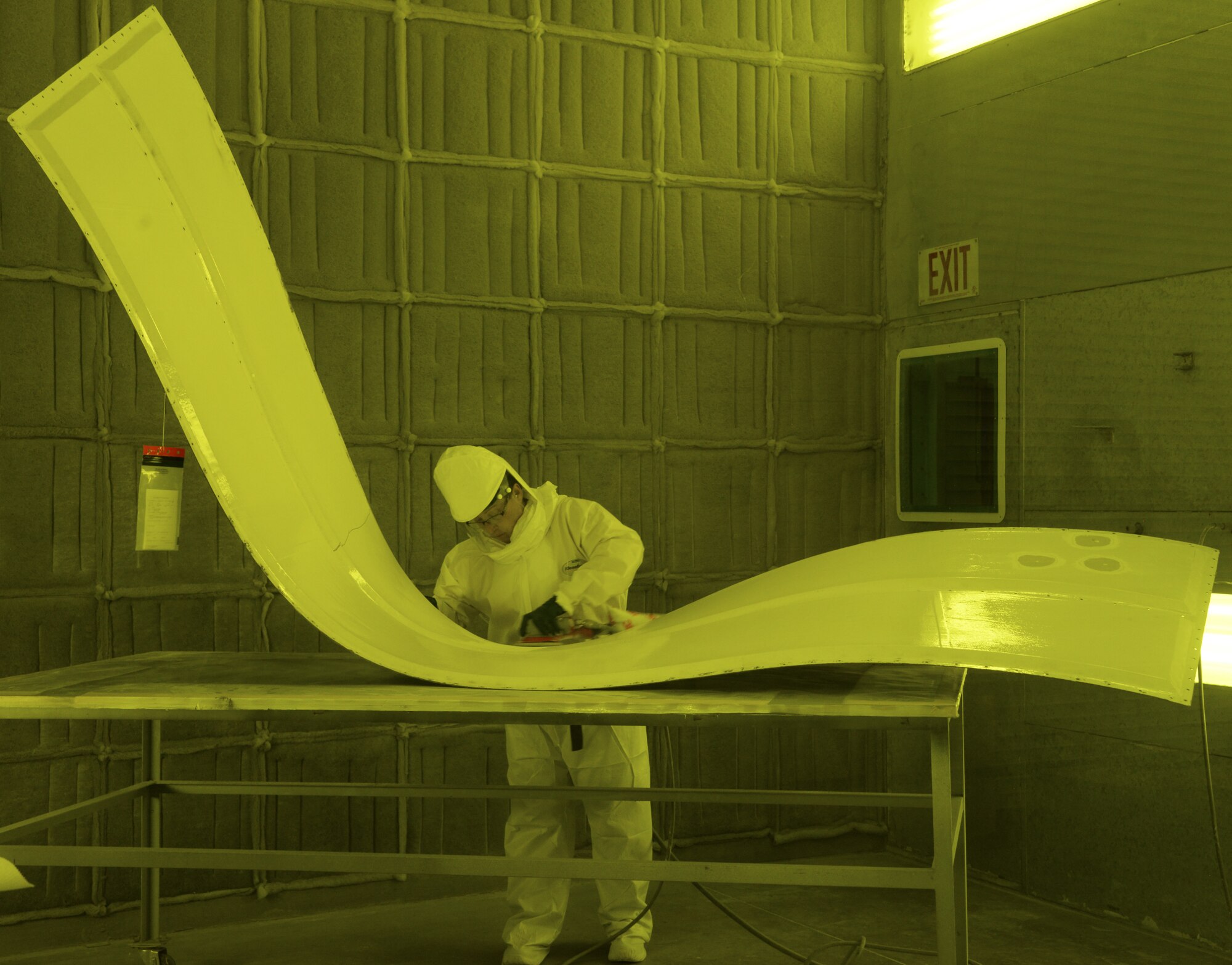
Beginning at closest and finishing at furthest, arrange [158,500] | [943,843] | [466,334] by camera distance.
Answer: [943,843] < [158,500] < [466,334]

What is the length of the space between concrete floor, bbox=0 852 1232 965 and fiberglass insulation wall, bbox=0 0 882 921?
0.16m

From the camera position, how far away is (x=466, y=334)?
3449 millimetres

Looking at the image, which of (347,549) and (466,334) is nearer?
(347,549)

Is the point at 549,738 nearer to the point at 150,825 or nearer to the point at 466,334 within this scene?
the point at 150,825

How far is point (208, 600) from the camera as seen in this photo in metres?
3.21

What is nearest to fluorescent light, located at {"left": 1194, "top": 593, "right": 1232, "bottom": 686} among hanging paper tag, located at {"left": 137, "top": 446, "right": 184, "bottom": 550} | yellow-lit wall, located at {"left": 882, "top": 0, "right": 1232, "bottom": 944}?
yellow-lit wall, located at {"left": 882, "top": 0, "right": 1232, "bottom": 944}

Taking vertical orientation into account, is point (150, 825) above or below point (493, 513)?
below

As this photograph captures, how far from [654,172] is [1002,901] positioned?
2.48m

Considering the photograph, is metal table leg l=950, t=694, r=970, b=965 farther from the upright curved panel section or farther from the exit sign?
the exit sign

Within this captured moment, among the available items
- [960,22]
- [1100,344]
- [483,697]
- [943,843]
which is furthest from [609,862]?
[960,22]

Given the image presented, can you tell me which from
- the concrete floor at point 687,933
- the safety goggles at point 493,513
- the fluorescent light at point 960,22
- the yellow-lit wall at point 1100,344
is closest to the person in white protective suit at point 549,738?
the safety goggles at point 493,513

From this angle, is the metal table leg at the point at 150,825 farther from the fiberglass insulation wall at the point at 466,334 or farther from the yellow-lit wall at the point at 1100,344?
the yellow-lit wall at the point at 1100,344

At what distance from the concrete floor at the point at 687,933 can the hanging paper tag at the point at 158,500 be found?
1189mm

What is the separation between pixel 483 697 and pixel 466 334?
1.77 m
